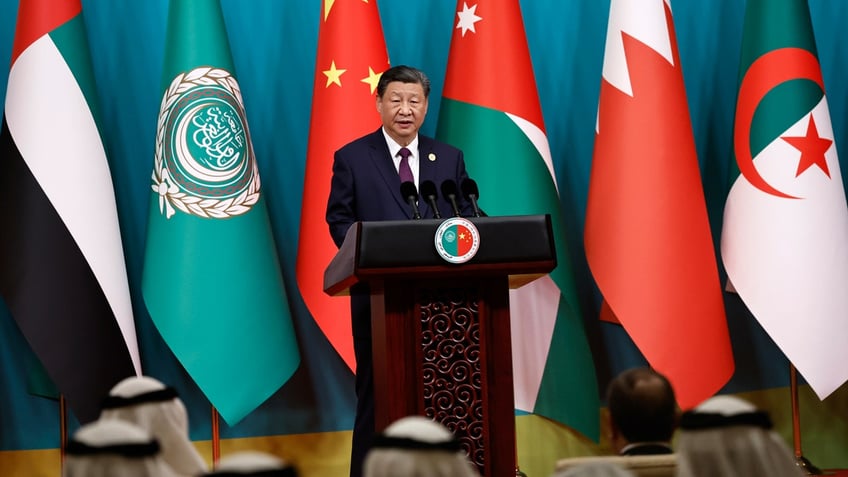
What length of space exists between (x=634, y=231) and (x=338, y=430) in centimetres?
173

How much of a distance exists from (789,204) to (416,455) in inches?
156

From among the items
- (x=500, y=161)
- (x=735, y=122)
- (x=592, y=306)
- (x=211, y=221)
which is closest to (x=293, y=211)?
(x=211, y=221)

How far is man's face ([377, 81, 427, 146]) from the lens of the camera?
356cm

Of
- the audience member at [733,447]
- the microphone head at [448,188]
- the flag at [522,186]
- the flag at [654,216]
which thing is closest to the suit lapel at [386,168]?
the microphone head at [448,188]

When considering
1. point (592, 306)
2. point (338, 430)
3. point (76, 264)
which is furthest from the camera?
point (592, 306)

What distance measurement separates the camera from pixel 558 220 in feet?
16.2

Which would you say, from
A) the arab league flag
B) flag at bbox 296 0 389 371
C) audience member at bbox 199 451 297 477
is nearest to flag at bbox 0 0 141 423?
the arab league flag

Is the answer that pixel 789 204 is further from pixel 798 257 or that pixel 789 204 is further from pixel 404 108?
pixel 404 108

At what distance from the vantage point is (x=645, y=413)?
1984 millimetres

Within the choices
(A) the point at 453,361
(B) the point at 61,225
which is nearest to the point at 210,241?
(B) the point at 61,225

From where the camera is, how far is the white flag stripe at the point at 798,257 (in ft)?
15.6

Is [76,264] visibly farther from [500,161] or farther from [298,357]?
[500,161]

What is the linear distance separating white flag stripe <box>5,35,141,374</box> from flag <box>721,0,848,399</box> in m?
2.84

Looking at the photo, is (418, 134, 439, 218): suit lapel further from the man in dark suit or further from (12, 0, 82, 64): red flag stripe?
(12, 0, 82, 64): red flag stripe
